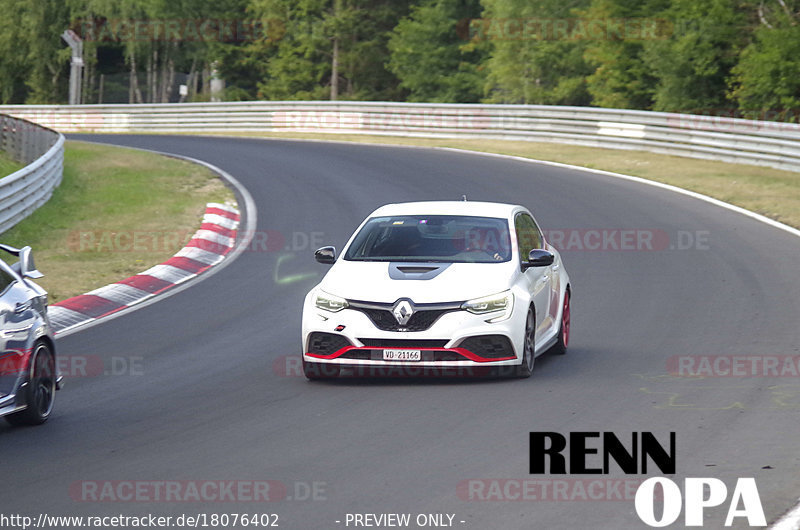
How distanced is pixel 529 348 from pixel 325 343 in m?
1.74

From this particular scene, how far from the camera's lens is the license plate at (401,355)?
10.1 metres

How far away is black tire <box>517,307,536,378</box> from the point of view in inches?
411

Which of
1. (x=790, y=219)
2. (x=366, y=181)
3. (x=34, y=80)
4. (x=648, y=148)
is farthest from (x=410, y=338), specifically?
(x=34, y=80)

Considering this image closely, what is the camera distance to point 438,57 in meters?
66.9

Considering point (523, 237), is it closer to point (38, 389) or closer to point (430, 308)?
point (430, 308)

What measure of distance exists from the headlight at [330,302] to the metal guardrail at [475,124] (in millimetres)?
18858

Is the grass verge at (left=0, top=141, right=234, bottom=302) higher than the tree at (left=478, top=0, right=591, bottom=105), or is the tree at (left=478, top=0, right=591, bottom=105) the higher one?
the tree at (left=478, top=0, right=591, bottom=105)

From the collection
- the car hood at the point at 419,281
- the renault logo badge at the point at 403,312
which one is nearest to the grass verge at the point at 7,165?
the car hood at the point at 419,281

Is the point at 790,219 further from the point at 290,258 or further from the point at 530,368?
the point at 530,368

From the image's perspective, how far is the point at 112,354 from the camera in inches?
475

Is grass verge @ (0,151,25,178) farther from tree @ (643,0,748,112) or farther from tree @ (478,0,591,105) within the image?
tree @ (478,0,591,105)

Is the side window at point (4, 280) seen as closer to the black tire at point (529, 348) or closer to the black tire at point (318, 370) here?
the black tire at point (318, 370)

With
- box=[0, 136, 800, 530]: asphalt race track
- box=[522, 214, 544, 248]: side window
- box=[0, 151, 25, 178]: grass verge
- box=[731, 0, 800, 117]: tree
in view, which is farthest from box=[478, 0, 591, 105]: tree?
box=[522, 214, 544, 248]: side window

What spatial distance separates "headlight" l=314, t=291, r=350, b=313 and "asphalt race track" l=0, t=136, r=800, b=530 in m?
0.65
